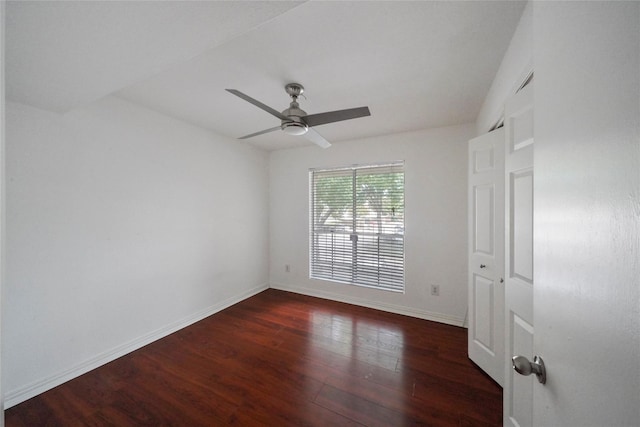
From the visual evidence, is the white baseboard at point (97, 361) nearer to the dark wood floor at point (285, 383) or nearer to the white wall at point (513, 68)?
the dark wood floor at point (285, 383)

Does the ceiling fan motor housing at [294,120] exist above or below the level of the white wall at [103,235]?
above

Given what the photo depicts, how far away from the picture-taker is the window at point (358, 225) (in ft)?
10.2

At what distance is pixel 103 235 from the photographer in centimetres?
202

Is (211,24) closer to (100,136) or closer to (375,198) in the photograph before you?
(100,136)

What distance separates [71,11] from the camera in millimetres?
905

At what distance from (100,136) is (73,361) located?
186 cm

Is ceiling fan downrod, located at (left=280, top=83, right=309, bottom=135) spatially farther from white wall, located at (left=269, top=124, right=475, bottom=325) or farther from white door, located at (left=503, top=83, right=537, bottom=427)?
white wall, located at (left=269, top=124, right=475, bottom=325)

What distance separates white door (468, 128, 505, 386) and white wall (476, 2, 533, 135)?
240 mm

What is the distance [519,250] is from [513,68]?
1075 millimetres

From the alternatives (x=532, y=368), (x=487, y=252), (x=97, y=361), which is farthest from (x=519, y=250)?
(x=97, y=361)

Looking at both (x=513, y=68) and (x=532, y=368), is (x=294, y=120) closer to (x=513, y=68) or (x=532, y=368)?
(x=513, y=68)

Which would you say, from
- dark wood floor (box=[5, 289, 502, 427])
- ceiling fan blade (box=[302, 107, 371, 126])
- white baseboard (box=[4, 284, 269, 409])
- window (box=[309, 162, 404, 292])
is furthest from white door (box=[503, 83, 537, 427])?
white baseboard (box=[4, 284, 269, 409])

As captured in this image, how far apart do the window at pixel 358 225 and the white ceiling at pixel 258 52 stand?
1.12 metres

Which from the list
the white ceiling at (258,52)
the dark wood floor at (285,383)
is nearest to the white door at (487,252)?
the dark wood floor at (285,383)
